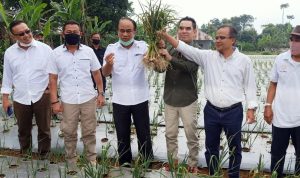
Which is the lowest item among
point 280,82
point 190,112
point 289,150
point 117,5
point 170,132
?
point 289,150

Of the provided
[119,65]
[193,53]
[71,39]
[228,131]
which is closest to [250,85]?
[228,131]

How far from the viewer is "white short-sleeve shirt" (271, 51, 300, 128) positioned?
109 inches

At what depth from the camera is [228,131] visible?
9.49 feet

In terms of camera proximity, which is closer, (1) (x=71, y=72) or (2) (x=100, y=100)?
(1) (x=71, y=72)

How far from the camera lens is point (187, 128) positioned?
3.17 metres

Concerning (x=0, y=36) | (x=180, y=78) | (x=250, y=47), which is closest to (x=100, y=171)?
(x=180, y=78)

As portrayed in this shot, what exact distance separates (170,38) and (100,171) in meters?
1.23

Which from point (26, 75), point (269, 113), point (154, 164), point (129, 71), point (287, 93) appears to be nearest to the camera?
point (287, 93)

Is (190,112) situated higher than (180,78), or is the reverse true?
(180,78)

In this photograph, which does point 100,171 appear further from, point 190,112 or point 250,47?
point 250,47

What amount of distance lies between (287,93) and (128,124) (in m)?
1.44

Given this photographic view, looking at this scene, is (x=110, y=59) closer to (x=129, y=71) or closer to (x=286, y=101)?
(x=129, y=71)

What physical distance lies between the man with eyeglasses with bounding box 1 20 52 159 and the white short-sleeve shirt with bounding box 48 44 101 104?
290mm

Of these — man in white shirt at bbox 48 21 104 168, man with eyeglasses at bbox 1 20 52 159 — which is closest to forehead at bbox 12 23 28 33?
man with eyeglasses at bbox 1 20 52 159
